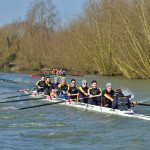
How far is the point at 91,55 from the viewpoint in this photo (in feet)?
145

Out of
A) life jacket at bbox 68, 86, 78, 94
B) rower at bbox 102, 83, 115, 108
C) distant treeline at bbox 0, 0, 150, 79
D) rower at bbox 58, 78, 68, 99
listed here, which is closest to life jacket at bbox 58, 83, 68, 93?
rower at bbox 58, 78, 68, 99

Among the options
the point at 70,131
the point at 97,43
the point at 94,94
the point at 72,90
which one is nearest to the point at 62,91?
the point at 72,90

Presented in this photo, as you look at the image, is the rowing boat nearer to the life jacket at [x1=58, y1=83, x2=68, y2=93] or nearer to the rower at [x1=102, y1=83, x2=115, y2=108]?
the rower at [x1=102, y1=83, x2=115, y2=108]

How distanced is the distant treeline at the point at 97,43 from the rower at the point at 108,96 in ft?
58.1

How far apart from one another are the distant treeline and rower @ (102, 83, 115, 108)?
58.1 feet

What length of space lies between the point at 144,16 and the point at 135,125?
67.2 ft

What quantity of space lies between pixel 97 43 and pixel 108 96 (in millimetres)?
27136

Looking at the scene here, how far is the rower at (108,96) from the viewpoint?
15.9 meters

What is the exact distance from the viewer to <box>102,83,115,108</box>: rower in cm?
1592

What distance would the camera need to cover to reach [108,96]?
15.9m

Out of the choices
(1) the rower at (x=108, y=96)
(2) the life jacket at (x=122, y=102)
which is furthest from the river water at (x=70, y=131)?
(1) the rower at (x=108, y=96)

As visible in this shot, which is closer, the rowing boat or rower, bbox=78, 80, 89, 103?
the rowing boat

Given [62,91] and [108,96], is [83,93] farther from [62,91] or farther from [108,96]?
[108,96]

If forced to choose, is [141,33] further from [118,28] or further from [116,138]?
[116,138]
